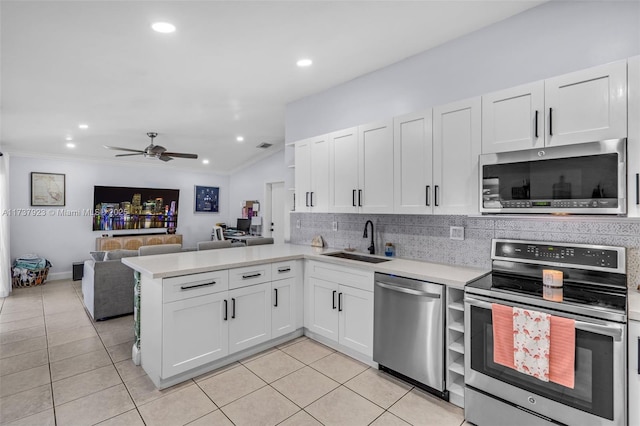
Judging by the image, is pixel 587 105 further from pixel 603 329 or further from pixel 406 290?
pixel 406 290

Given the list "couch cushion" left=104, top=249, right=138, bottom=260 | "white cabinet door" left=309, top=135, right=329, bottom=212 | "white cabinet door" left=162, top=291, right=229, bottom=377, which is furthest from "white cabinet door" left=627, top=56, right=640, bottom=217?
"couch cushion" left=104, top=249, right=138, bottom=260

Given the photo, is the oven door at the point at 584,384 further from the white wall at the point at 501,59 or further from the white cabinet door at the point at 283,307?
the white cabinet door at the point at 283,307

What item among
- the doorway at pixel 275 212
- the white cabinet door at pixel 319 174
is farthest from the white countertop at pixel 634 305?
the doorway at pixel 275 212

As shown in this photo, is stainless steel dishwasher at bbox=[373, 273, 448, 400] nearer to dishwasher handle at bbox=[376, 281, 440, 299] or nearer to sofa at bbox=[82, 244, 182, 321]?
dishwasher handle at bbox=[376, 281, 440, 299]

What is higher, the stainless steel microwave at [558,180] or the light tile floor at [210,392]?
the stainless steel microwave at [558,180]

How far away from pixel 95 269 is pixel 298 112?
3290 mm

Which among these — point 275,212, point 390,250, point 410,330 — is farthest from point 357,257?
point 275,212

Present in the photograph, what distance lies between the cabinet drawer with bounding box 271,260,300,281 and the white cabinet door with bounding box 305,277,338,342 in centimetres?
19

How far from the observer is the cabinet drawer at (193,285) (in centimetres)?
238

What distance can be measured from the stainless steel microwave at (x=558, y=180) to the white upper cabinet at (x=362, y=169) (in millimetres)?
891

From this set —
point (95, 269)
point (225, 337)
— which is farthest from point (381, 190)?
point (95, 269)

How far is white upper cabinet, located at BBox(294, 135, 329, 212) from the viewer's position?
355cm

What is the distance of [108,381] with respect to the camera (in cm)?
256

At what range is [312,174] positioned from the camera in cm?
370
